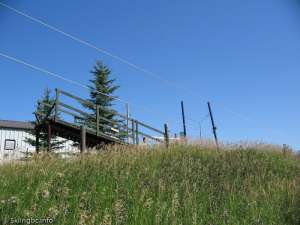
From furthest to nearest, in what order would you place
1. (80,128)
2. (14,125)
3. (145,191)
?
1. (14,125)
2. (80,128)
3. (145,191)

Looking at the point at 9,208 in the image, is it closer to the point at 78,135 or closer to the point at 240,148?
the point at 240,148

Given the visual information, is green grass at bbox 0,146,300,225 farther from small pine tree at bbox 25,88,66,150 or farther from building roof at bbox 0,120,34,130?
building roof at bbox 0,120,34,130

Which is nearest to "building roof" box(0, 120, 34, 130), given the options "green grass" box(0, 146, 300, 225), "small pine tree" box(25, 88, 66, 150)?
"small pine tree" box(25, 88, 66, 150)

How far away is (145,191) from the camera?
7605 millimetres

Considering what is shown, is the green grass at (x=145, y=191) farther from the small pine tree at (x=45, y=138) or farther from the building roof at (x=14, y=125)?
the building roof at (x=14, y=125)

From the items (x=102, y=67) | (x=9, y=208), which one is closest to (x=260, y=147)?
(x=9, y=208)

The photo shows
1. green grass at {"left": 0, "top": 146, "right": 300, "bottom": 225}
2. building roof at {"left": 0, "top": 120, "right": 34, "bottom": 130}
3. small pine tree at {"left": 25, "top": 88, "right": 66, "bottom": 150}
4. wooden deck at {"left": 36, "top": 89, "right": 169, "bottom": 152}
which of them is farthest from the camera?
building roof at {"left": 0, "top": 120, "right": 34, "bottom": 130}

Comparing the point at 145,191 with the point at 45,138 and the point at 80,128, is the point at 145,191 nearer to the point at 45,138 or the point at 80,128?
the point at 80,128

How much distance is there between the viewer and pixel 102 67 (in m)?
40.8

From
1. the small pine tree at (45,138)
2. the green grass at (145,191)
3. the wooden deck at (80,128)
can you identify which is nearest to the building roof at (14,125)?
the small pine tree at (45,138)

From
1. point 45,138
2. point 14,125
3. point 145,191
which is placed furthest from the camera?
point 14,125

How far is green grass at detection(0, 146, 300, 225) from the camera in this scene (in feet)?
21.1

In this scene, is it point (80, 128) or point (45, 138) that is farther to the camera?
point (45, 138)

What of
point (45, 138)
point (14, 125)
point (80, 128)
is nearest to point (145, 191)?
point (80, 128)
